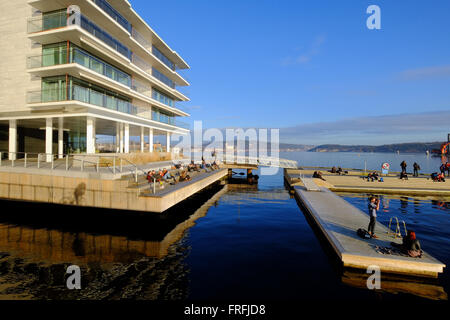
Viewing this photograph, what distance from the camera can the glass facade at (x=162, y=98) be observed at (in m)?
31.8

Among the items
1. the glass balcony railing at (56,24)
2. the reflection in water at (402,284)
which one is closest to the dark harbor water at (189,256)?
the reflection in water at (402,284)

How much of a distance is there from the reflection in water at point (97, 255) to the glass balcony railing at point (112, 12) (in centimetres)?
1964

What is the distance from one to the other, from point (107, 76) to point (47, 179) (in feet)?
40.2

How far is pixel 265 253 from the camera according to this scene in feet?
30.3

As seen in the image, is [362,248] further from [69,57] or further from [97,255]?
[69,57]

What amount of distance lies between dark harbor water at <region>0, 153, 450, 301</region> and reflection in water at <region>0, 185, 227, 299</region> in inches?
1.6

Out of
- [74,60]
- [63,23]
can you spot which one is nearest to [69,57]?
[74,60]

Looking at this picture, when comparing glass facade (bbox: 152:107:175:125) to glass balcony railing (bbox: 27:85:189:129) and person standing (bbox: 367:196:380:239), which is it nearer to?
glass balcony railing (bbox: 27:85:189:129)

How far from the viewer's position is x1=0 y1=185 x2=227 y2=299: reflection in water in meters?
6.54

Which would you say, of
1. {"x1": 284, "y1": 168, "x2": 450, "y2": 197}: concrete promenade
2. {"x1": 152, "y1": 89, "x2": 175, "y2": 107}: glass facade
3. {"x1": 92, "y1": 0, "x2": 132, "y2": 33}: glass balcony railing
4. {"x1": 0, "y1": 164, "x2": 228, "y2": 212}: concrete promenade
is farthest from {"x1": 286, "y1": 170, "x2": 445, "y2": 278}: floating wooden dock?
{"x1": 152, "y1": 89, "x2": 175, "y2": 107}: glass facade

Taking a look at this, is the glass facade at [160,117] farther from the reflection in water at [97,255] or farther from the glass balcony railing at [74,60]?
the reflection in water at [97,255]

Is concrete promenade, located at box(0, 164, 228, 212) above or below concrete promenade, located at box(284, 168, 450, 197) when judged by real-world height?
above
